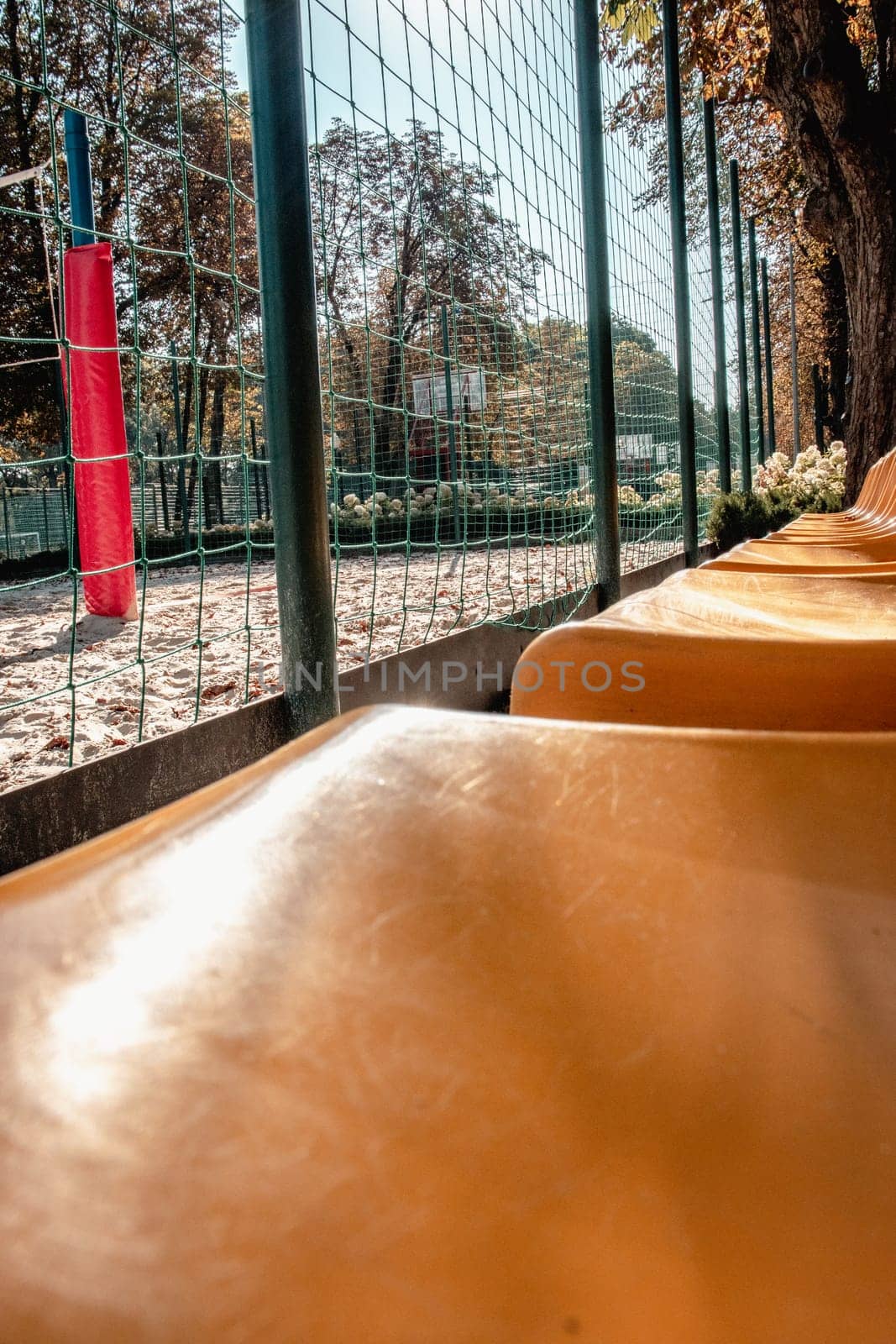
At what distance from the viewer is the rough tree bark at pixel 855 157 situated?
195 inches

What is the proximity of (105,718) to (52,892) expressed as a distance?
85.2 inches

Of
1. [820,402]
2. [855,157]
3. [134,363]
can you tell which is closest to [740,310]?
[855,157]

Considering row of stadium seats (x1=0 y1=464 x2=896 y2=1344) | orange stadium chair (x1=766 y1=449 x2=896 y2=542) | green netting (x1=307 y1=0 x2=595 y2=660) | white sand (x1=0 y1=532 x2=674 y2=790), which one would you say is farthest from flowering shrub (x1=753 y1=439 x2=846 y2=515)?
row of stadium seats (x1=0 y1=464 x2=896 y2=1344)

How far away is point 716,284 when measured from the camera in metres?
5.87

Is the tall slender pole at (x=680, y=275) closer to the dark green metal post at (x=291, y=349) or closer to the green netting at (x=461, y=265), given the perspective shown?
the green netting at (x=461, y=265)

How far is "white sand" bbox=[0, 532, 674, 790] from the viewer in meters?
2.03

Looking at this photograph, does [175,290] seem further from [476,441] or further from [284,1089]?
[284,1089]

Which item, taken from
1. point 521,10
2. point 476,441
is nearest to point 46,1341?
point 521,10

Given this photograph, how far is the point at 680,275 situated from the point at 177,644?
273 cm

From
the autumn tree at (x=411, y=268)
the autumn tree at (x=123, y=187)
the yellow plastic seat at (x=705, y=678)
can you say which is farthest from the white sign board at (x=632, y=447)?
the yellow plastic seat at (x=705, y=678)

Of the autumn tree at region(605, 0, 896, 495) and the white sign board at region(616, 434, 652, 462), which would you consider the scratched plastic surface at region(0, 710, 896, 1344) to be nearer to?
the white sign board at region(616, 434, 652, 462)

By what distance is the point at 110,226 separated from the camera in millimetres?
8125

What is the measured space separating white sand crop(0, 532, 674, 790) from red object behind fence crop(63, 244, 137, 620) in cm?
20

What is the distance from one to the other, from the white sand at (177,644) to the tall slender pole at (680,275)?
40 centimetres
